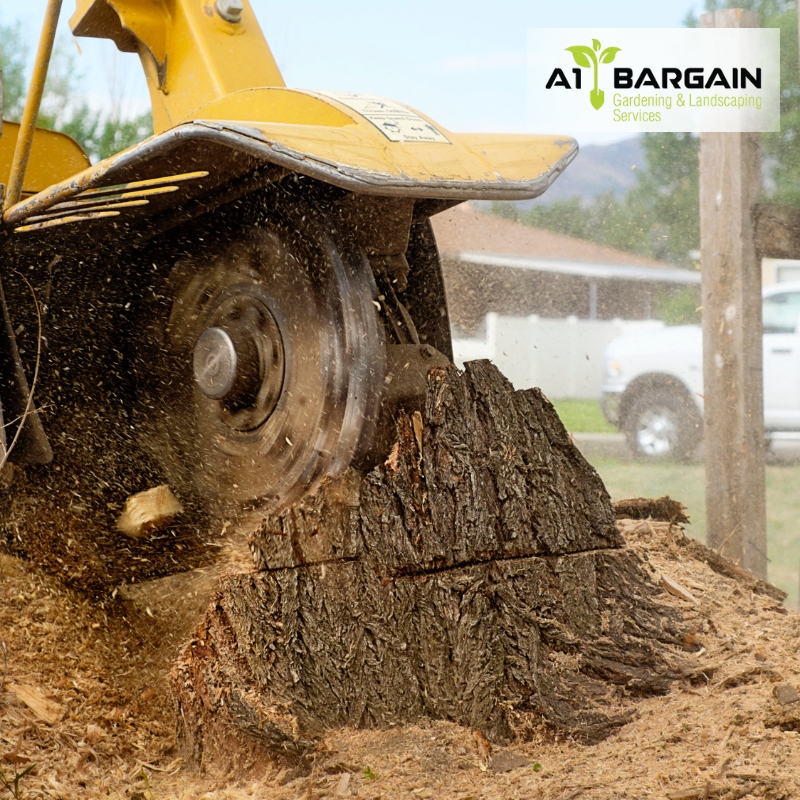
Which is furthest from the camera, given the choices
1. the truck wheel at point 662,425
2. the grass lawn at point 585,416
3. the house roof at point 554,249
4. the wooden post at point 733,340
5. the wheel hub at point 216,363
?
the house roof at point 554,249

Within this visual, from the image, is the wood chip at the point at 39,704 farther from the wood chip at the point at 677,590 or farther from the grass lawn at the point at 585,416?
the grass lawn at the point at 585,416

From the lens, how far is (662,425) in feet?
25.0

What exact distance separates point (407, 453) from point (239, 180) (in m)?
0.75

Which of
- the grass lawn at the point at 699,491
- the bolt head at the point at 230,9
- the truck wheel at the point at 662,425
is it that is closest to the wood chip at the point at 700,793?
the bolt head at the point at 230,9

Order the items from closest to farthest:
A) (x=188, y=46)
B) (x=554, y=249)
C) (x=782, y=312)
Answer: (x=188, y=46), (x=782, y=312), (x=554, y=249)

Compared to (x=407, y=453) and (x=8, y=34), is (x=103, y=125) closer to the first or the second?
(x=8, y=34)

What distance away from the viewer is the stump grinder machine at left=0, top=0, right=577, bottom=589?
1.98 m

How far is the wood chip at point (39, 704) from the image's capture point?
2054mm

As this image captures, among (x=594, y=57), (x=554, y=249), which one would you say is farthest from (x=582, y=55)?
(x=554, y=249)

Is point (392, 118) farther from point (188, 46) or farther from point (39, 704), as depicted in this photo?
point (39, 704)

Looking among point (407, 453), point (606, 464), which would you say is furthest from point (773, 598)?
point (606, 464)

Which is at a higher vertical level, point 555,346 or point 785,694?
point 555,346

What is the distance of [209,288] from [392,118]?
791 millimetres

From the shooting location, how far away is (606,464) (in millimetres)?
7281
